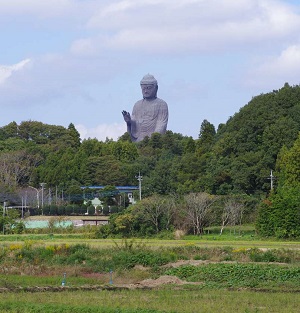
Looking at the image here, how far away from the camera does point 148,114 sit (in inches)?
4235

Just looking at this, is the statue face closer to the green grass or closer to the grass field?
the grass field

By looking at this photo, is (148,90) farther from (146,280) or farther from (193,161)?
(146,280)

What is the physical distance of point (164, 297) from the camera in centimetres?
2214

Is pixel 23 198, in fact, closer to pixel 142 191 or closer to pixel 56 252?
pixel 142 191

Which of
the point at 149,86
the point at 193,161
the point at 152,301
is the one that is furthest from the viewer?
the point at 149,86

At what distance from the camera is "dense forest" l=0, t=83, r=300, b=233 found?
58656 millimetres

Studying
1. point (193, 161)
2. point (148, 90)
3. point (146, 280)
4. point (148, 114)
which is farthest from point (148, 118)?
point (146, 280)

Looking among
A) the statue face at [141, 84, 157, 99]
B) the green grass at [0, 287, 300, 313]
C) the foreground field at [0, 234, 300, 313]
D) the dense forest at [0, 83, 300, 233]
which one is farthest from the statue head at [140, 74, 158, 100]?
Answer: the green grass at [0, 287, 300, 313]

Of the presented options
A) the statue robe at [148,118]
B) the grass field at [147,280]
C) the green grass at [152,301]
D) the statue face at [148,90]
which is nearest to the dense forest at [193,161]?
the grass field at [147,280]

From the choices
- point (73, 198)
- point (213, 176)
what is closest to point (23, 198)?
point (73, 198)

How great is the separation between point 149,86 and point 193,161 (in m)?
42.1

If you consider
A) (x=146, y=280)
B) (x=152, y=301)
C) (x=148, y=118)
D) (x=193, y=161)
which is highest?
(x=148, y=118)

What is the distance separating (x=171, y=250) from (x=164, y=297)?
38.7 ft

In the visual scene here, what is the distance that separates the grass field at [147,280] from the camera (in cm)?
2045
